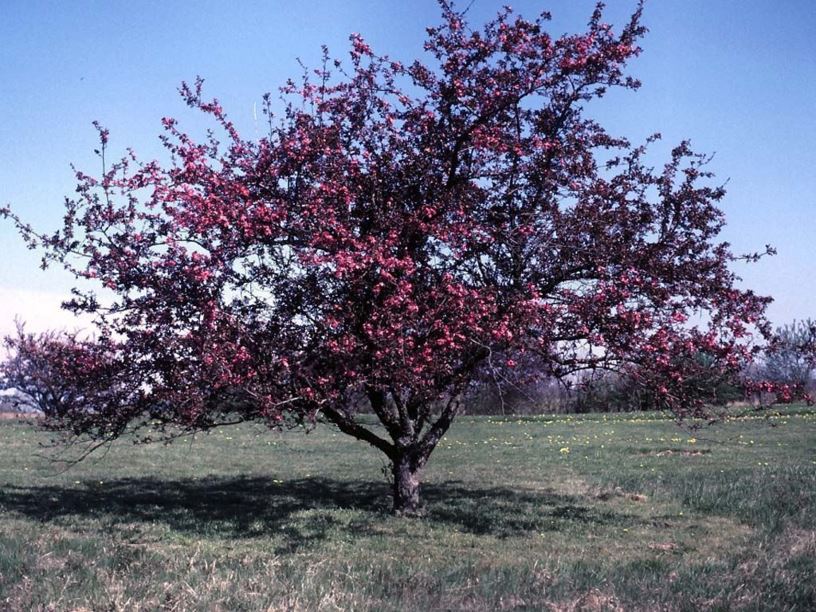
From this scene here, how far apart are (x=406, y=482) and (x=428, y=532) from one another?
181 cm

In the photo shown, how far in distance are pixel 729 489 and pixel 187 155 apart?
10999mm

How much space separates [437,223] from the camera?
412 inches

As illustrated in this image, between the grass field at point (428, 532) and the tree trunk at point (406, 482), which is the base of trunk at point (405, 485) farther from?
the grass field at point (428, 532)

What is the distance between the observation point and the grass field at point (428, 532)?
6734 millimetres

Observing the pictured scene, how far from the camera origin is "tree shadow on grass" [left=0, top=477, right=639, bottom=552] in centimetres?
1198

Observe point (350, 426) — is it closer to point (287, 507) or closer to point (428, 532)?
point (428, 532)

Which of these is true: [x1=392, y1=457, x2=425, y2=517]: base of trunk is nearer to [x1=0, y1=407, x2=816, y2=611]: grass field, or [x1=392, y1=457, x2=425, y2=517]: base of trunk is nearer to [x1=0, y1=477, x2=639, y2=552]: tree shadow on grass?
[x1=0, y1=477, x2=639, y2=552]: tree shadow on grass

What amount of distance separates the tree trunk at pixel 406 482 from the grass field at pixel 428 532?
44cm

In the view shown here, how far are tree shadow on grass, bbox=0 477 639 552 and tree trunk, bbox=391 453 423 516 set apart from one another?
307 millimetres

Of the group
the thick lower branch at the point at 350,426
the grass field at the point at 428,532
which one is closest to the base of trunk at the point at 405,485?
the thick lower branch at the point at 350,426

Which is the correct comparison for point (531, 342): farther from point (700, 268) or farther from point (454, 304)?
point (700, 268)

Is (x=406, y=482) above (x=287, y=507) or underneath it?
above

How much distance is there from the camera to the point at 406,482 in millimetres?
13195

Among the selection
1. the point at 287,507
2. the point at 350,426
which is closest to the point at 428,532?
the point at 350,426
